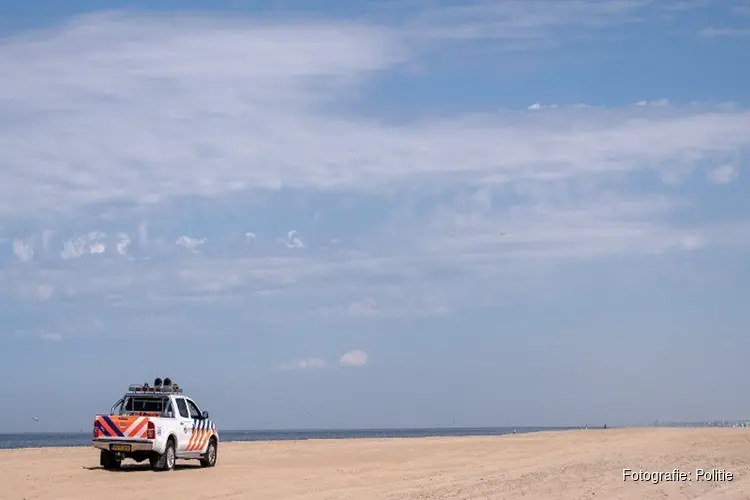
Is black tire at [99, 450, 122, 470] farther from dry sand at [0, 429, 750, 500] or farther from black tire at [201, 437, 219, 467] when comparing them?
black tire at [201, 437, 219, 467]

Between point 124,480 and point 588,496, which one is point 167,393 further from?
Result: point 588,496

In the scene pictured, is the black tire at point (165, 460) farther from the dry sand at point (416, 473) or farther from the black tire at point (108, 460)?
the black tire at point (108, 460)

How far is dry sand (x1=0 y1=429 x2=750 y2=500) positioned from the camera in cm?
1994

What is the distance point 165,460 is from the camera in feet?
86.6

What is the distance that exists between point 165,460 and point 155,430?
96 centimetres

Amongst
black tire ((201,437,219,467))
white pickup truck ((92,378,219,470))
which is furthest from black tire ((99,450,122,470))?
black tire ((201,437,219,467))

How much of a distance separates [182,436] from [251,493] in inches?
286

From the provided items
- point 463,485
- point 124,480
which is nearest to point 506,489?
point 463,485

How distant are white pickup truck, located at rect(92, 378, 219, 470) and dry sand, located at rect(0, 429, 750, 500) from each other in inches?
18.6

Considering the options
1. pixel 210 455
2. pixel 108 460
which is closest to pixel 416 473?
pixel 210 455

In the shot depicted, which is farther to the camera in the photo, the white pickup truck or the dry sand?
the white pickup truck

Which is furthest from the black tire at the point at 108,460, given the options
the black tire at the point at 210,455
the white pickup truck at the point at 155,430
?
the black tire at the point at 210,455

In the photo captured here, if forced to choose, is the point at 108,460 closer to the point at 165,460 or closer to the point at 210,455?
the point at 165,460

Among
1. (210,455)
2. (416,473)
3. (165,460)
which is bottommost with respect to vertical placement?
(416,473)
